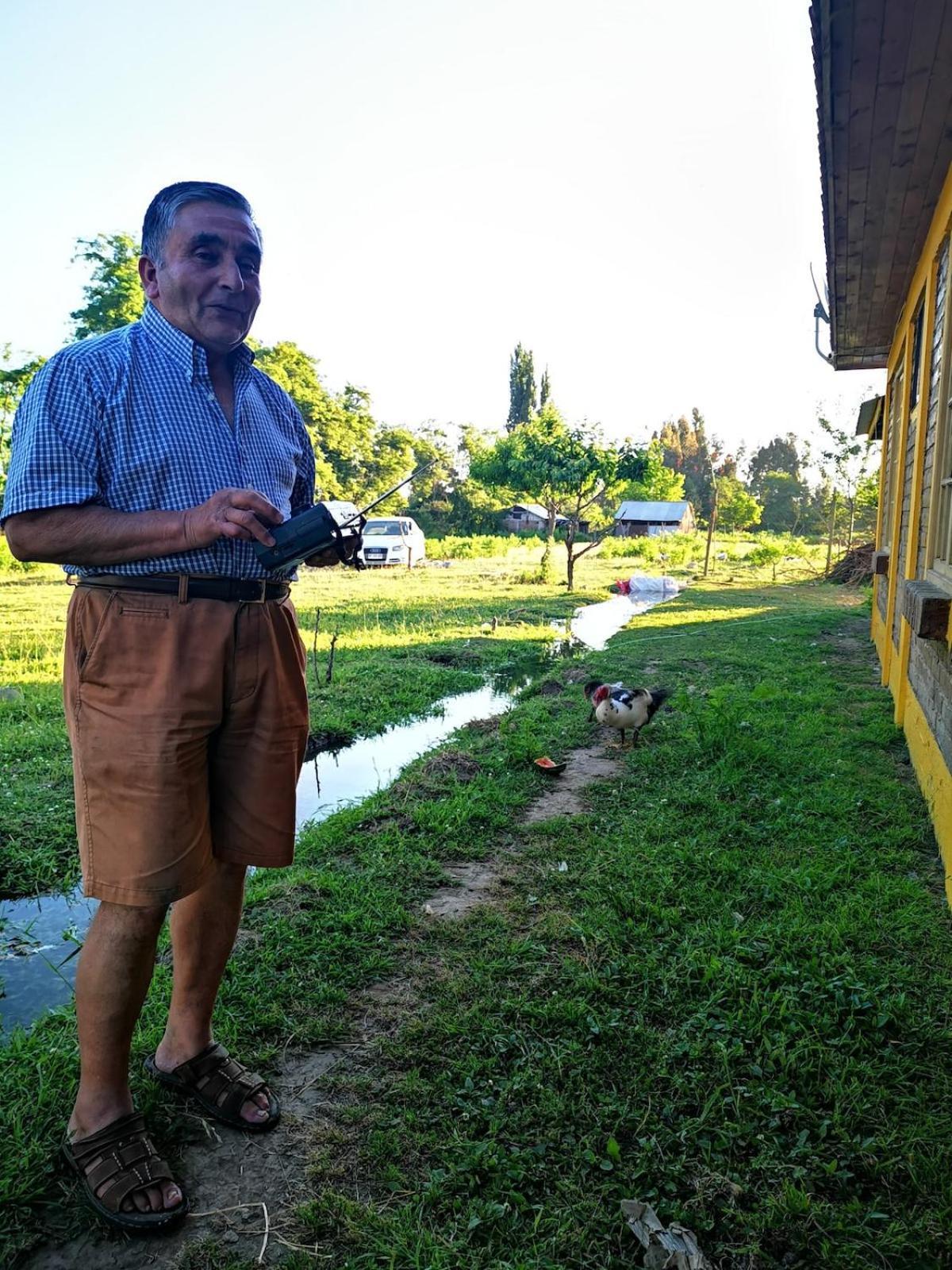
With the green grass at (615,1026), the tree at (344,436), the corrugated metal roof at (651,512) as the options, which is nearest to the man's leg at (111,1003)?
the green grass at (615,1026)

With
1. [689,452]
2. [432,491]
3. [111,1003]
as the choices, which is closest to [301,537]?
[111,1003]

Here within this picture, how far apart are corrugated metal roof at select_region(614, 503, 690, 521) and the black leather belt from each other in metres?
42.0

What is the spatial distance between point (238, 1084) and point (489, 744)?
11.7 ft

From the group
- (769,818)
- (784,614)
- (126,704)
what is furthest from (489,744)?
(784,614)

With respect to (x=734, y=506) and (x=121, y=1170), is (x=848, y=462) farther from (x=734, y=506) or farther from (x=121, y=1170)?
(x=121, y=1170)

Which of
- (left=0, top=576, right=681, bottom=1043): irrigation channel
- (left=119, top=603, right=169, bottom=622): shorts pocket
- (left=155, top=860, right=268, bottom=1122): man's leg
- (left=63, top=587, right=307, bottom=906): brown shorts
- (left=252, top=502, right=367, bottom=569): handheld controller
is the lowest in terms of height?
(left=0, top=576, right=681, bottom=1043): irrigation channel

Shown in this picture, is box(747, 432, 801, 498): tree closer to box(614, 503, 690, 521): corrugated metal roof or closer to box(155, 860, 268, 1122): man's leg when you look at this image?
box(614, 503, 690, 521): corrugated metal roof

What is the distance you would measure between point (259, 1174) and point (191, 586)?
4.67ft

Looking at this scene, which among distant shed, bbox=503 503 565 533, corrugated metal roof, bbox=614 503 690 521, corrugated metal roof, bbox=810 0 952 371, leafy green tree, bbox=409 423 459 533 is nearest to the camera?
corrugated metal roof, bbox=810 0 952 371

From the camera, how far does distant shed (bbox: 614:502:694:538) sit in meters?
42.8

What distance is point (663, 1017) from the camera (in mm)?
2422

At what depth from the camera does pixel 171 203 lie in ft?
6.00

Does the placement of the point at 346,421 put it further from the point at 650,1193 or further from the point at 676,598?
the point at 650,1193

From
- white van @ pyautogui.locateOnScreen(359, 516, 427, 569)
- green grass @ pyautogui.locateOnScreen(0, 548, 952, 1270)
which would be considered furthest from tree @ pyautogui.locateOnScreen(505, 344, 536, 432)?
green grass @ pyautogui.locateOnScreen(0, 548, 952, 1270)
